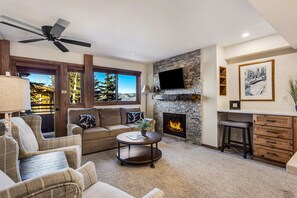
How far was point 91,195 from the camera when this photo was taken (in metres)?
1.23

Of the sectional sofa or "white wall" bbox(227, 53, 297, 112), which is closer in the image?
"white wall" bbox(227, 53, 297, 112)

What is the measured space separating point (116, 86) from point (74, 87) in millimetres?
1316

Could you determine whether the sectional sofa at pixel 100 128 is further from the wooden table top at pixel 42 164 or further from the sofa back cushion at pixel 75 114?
the wooden table top at pixel 42 164

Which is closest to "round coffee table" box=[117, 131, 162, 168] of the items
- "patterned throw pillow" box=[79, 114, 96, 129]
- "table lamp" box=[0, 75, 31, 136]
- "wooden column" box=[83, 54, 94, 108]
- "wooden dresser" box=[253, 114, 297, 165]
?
"patterned throw pillow" box=[79, 114, 96, 129]

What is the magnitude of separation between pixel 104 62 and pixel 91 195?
431cm

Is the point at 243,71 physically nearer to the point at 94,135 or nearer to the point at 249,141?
the point at 249,141

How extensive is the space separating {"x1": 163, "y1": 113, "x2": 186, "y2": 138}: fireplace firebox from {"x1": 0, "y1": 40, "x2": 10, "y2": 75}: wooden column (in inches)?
170

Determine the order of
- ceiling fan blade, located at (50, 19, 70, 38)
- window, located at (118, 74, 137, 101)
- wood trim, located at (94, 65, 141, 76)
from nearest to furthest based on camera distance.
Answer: ceiling fan blade, located at (50, 19, 70, 38) < wood trim, located at (94, 65, 141, 76) < window, located at (118, 74, 137, 101)

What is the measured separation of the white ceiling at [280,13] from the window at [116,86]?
417 cm

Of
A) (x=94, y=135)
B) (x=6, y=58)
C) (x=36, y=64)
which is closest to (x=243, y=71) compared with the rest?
(x=94, y=135)

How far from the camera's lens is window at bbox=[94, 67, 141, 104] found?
16.2ft

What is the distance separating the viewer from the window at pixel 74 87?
4492mm

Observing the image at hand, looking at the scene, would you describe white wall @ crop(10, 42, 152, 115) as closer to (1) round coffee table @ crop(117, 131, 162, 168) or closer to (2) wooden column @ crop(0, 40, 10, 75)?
(2) wooden column @ crop(0, 40, 10, 75)

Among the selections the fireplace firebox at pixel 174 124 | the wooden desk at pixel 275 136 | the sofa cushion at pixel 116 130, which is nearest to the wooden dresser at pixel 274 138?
the wooden desk at pixel 275 136
